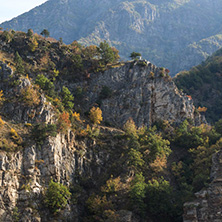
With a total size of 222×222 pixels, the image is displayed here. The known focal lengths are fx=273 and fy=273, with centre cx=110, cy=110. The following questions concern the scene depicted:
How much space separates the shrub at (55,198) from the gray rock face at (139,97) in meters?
32.5

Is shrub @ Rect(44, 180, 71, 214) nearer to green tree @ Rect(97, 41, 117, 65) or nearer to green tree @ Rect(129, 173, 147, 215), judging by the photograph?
green tree @ Rect(129, 173, 147, 215)

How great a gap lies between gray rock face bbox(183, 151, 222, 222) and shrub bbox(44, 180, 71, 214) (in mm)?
23086

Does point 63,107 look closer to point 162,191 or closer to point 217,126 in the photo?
point 162,191

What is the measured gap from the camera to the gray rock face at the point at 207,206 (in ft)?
154

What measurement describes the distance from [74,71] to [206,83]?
78.2 meters

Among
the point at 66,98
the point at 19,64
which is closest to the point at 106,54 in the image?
the point at 66,98

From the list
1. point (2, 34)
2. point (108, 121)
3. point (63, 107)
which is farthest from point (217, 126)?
point (2, 34)

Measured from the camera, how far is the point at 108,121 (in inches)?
3194

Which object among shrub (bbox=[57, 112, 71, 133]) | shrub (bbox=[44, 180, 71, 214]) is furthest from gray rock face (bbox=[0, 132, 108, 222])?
shrub (bbox=[57, 112, 71, 133])

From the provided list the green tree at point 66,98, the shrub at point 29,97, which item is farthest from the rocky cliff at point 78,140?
the green tree at point 66,98

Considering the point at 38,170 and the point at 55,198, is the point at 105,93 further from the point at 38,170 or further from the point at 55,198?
the point at 55,198

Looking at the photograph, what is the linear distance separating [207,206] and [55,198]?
2803 centimetres

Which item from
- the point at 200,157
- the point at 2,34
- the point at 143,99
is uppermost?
the point at 2,34

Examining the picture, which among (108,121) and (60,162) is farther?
(108,121)
